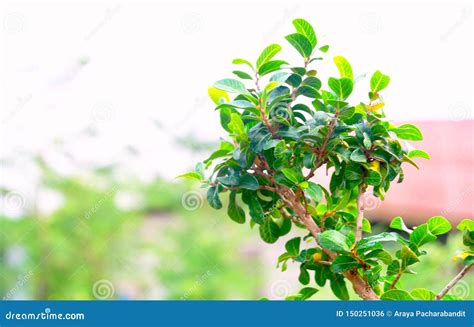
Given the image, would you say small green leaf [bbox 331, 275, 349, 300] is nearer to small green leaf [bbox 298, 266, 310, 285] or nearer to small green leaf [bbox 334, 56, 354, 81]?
small green leaf [bbox 298, 266, 310, 285]

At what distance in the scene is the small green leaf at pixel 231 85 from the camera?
40.0 inches

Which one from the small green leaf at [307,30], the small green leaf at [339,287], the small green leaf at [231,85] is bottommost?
the small green leaf at [339,287]

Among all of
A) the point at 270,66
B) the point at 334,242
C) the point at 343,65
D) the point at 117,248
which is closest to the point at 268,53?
the point at 270,66

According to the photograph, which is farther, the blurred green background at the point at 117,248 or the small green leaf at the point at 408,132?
the blurred green background at the point at 117,248

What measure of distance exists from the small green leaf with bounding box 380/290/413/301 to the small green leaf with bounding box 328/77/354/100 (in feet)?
1.10

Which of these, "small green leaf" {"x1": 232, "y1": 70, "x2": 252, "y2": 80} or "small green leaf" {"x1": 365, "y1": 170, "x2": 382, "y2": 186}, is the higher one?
"small green leaf" {"x1": 232, "y1": 70, "x2": 252, "y2": 80}

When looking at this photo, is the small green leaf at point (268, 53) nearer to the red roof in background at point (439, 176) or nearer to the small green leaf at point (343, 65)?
the small green leaf at point (343, 65)

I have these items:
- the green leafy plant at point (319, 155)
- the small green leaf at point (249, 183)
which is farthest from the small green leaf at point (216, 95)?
the small green leaf at point (249, 183)

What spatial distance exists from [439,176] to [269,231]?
93.3 inches

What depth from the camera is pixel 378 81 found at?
102cm

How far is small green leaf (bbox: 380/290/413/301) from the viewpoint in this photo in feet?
3.15

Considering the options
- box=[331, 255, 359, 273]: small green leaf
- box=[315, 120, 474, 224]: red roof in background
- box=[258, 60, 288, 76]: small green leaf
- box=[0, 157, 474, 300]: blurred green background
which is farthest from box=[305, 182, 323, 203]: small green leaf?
box=[0, 157, 474, 300]: blurred green background
